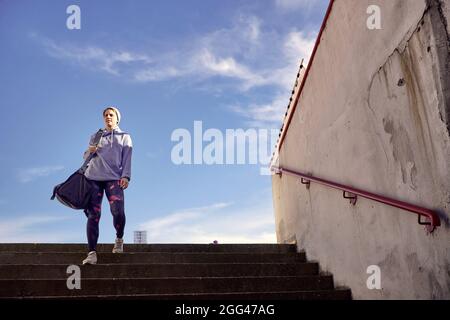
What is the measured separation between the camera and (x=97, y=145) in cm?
452

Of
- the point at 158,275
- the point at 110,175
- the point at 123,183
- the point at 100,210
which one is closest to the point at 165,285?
the point at 158,275

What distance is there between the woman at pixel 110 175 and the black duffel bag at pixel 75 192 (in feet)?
0.19

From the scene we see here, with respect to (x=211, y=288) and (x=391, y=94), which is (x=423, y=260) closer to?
(x=391, y=94)

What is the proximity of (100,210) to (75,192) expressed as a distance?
1.02 ft

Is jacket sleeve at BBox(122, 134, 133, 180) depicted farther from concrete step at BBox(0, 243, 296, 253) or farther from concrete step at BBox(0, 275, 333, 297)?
concrete step at BBox(0, 275, 333, 297)

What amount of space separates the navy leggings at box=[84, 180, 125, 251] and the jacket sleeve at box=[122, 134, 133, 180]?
132mm

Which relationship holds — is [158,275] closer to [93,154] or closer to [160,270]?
[160,270]

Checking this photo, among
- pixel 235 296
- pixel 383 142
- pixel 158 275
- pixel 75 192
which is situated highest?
pixel 383 142

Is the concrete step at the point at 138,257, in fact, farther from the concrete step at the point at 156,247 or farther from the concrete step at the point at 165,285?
the concrete step at the point at 165,285

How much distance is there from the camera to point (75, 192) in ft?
13.8

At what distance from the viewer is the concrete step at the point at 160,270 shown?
4008 millimetres

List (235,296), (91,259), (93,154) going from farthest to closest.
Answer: (93,154)
(91,259)
(235,296)
